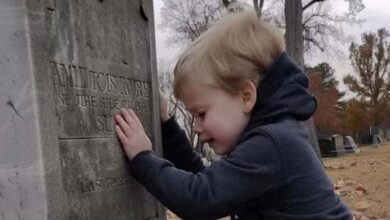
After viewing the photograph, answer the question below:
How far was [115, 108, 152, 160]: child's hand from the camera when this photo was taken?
2.54 m

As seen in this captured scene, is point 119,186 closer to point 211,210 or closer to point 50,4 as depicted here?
point 211,210

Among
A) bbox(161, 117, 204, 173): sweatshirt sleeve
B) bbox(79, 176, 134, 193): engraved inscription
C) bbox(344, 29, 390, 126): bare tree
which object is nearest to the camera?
bbox(79, 176, 134, 193): engraved inscription

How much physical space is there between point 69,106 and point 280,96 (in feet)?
2.69

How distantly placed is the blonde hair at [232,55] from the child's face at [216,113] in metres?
0.03

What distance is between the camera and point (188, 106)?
232 centimetres

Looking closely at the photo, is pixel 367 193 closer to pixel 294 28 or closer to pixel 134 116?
pixel 134 116

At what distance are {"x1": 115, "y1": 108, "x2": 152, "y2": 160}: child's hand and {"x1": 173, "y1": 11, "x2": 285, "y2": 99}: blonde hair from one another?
33 cm

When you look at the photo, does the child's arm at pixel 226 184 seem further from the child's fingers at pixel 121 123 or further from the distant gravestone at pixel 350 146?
the distant gravestone at pixel 350 146

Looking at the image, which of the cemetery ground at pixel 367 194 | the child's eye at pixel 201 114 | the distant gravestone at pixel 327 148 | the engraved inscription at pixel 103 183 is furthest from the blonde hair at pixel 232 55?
the distant gravestone at pixel 327 148

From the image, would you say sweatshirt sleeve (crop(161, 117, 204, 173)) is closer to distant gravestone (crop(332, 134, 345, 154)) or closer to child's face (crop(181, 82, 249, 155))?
child's face (crop(181, 82, 249, 155))

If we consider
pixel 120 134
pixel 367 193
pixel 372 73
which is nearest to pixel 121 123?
pixel 120 134

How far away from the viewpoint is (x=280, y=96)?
7.34ft

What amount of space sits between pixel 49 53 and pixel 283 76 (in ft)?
2.93

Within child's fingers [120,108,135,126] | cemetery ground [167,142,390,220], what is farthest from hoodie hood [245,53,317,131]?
cemetery ground [167,142,390,220]
